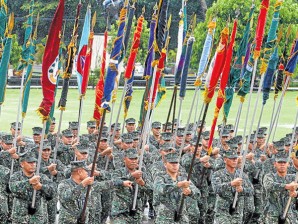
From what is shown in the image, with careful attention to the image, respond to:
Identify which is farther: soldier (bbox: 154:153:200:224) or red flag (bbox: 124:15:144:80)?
red flag (bbox: 124:15:144:80)

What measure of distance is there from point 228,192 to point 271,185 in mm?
610

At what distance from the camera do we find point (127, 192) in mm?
11789

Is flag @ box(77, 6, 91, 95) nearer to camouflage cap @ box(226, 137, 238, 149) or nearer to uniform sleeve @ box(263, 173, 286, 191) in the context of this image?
camouflage cap @ box(226, 137, 238, 149)

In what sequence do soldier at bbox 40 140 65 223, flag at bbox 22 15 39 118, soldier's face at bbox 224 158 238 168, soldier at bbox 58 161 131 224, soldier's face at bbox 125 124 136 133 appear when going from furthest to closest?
soldier's face at bbox 125 124 136 133, flag at bbox 22 15 39 118, soldier at bbox 40 140 65 223, soldier's face at bbox 224 158 238 168, soldier at bbox 58 161 131 224

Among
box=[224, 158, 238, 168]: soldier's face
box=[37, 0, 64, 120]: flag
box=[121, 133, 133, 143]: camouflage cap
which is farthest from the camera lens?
box=[121, 133, 133, 143]: camouflage cap

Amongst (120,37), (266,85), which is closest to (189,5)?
(266,85)

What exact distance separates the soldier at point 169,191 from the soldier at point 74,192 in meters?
1.01

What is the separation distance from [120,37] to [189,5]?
34161 mm

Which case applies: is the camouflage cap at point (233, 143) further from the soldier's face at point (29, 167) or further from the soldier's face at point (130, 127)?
the soldier's face at point (29, 167)

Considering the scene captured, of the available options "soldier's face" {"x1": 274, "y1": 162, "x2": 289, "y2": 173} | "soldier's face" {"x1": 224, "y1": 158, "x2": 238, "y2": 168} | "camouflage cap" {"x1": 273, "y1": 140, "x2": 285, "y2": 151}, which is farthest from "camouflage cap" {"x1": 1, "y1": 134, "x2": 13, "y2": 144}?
"camouflage cap" {"x1": 273, "y1": 140, "x2": 285, "y2": 151}

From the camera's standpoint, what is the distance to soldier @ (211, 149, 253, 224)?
38.6 feet

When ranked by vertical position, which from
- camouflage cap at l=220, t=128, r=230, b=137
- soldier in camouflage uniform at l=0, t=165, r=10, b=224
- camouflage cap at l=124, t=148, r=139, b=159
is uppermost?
camouflage cap at l=124, t=148, r=139, b=159

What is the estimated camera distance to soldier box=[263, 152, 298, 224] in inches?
459

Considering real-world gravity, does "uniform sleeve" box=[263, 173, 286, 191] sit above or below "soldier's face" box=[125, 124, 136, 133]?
above
